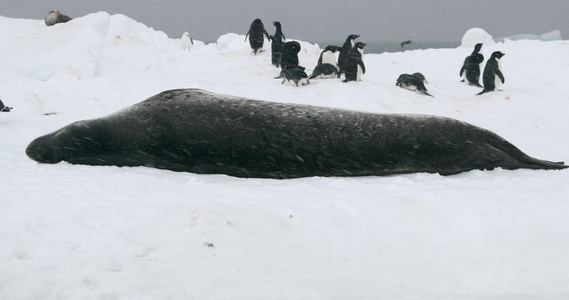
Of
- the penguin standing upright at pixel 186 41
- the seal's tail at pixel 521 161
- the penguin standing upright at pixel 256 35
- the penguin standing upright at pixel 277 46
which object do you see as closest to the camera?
the seal's tail at pixel 521 161

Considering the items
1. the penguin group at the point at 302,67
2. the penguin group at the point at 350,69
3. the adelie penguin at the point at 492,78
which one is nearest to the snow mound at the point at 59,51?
the penguin group at the point at 302,67

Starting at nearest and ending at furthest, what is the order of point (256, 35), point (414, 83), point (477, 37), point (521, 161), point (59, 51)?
point (521, 161), point (414, 83), point (59, 51), point (256, 35), point (477, 37)

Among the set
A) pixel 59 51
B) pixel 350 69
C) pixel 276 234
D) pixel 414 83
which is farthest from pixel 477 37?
pixel 276 234

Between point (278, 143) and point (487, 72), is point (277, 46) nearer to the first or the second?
point (487, 72)

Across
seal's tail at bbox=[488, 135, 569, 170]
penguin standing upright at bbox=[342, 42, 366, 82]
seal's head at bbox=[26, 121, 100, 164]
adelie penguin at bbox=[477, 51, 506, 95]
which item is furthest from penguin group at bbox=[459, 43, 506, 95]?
seal's head at bbox=[26, 121, 100, 164]

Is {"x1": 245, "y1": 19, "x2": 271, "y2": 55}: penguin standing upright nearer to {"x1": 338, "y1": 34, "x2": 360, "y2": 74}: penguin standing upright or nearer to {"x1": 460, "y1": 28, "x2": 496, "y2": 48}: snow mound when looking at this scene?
{"x1": 338, "y1": 34, "x2": 360, "y2": 74}: penguin standing upright

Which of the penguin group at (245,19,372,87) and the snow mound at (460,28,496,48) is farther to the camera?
the snow mound at (460,28,496,48)

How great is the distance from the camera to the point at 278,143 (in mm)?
3941

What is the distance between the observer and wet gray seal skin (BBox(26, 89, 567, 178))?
3928 mm

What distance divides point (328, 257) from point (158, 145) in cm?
229

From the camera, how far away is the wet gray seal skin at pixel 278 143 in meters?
3.93

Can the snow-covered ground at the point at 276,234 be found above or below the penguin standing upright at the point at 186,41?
below

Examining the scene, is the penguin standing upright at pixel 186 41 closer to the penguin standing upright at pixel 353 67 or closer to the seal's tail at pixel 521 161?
the penguin standing upright at pixel 353 67

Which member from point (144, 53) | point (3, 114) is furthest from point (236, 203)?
point (144, 53)
